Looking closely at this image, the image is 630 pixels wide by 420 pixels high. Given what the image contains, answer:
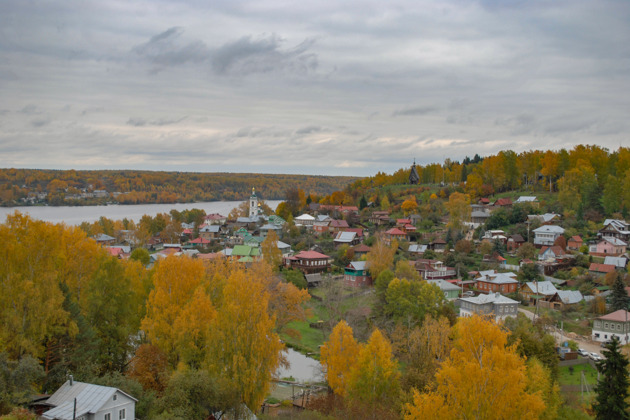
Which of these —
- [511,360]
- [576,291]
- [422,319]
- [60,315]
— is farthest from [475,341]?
[576,291]

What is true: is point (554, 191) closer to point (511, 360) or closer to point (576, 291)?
point (576, 291)

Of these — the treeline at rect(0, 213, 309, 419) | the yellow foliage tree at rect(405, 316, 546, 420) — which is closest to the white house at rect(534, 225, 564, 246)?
the yellow foliage tree at rect(405, 316, 546, 420)

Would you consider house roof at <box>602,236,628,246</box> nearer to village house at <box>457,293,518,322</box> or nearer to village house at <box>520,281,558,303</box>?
village house at <box>520,281,558,303</box>

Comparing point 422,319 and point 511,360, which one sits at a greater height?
point 511,360

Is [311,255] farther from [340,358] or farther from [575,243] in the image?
[340,358]

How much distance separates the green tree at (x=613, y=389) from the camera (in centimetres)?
1463

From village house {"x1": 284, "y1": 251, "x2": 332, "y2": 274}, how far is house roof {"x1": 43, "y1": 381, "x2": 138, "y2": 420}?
3022 cm

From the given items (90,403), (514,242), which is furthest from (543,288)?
(90,403)

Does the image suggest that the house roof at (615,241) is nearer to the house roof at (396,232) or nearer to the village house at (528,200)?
the village house at (528,200)

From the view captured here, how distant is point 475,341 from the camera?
13.4 metres

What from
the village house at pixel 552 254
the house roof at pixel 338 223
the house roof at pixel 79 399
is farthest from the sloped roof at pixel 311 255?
the house roof at pixel 79 399

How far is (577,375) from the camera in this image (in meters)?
24.0

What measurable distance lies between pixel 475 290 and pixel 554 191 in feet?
98.2

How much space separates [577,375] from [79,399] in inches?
864
